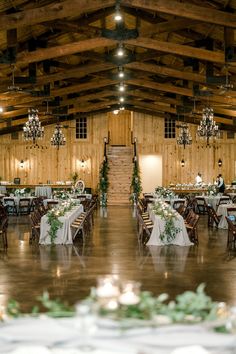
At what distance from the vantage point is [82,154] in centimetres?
2750

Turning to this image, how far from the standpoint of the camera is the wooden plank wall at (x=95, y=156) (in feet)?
88.3

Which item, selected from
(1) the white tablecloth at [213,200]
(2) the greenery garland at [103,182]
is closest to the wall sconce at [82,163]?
(2) the greenery garland at [103,182]

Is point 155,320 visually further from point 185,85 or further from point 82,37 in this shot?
point 185,85

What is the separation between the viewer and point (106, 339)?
2264 mm

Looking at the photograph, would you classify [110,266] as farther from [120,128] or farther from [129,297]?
[120,128]

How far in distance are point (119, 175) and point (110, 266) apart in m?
17.5

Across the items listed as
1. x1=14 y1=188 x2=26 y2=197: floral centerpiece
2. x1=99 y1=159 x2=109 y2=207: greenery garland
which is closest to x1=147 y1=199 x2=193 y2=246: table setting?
x1=14 y1=188 x2=26 y2=197: floral centerpiece

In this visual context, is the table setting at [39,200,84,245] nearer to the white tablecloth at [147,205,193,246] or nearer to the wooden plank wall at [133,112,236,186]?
the white tablecloth at [147,205,193,246]

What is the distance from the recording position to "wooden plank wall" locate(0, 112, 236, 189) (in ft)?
88.3

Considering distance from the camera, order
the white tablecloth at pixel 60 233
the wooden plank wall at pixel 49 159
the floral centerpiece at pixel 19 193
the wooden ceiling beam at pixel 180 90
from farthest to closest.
Result: the wooden plank wall at pixel 49 159 < the floral centerpiece at pixel 19 193 < the wooden ceiling beam at pixel 180 90 < the white tablecloth at pixel 60 233

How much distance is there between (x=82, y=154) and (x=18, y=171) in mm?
3537

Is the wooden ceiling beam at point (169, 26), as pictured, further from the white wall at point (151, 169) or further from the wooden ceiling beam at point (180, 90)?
the white wall at point (151, 169)

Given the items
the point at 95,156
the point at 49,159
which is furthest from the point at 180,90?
the point at 49,159

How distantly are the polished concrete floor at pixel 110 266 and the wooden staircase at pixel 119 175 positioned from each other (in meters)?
12.7
